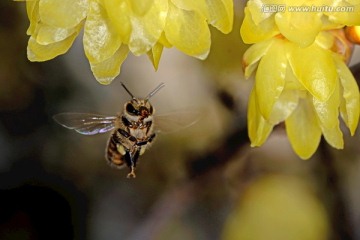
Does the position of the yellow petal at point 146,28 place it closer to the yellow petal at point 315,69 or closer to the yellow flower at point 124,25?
the yellow flower at point 124,25

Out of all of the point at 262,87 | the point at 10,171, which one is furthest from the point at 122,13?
the point at 10,171

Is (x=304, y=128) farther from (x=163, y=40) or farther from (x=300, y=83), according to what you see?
(x=163, y=40)

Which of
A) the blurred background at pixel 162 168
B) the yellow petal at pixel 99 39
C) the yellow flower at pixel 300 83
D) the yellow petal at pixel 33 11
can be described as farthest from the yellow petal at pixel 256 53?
the blurred background at pixel 162 168

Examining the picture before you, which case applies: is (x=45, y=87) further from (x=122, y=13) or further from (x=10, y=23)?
(x=122, y=13)

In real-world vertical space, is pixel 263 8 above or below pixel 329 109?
above

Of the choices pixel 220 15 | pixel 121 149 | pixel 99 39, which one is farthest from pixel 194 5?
pixel 121 149
